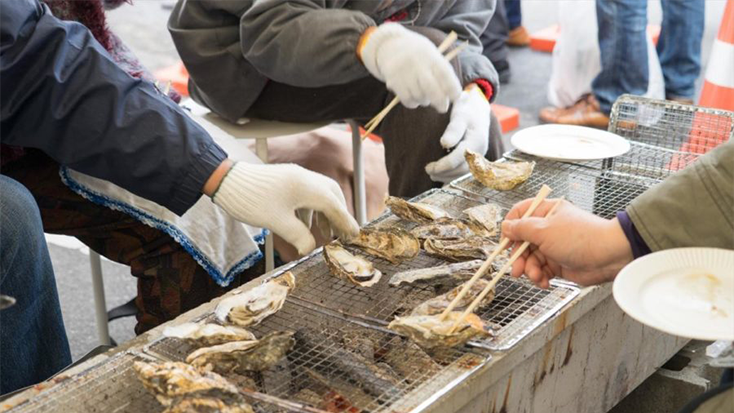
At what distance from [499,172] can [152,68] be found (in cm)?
402

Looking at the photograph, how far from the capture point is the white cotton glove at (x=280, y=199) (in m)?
1.88

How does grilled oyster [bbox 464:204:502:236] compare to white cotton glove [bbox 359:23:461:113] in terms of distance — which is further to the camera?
white cotton glove [bbox 359:23:461:113]

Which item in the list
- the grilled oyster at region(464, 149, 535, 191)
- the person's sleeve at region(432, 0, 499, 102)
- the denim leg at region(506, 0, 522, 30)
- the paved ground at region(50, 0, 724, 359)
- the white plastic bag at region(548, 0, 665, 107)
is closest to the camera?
the grilled oyster at region(464, 149, 535, 191)

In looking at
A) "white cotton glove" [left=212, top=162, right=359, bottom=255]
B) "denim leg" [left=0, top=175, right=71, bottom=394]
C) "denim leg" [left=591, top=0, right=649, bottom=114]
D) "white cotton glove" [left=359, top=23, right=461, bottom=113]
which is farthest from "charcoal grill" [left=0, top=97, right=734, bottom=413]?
"denim leg" [left=591, top=0, right=649, bottom=114]

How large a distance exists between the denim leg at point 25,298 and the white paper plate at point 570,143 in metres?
1.16

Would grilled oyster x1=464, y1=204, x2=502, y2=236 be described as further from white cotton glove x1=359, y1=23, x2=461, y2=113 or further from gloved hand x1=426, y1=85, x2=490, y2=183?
gloved hand x1=426, y1=85, x2=490, y2=183

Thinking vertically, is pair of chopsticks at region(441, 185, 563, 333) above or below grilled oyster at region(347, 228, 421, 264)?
above

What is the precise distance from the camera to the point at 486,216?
1.93 meters

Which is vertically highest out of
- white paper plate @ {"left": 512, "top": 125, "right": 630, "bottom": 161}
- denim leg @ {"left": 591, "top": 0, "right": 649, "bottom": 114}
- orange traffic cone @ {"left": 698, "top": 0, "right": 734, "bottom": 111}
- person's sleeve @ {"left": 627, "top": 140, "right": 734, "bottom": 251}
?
person's sleeve @ {"left": 627, "top": 140, "right": 734, "bottom": 251}

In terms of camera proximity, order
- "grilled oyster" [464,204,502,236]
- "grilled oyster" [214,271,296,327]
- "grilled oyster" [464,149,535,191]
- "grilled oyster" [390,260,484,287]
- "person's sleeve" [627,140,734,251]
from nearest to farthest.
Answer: "person's sleeve" [627,140,734,251]
"grilled oyster" [214,271,296,327]
"grilled oyster" [390,260,484,287]
"grilled oyster" [464,204,502,236]
"grilled oyster" [464,149,535,191]

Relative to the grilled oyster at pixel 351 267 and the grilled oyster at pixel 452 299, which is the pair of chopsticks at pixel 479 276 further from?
the grilled oyster at pixel 351 267

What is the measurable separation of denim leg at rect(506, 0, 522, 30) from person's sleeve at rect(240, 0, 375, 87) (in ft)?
12.2

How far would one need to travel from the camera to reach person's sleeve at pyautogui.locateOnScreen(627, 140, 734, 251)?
1.36 meters

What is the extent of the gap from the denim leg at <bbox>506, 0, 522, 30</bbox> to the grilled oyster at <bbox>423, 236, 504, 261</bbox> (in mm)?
4496
